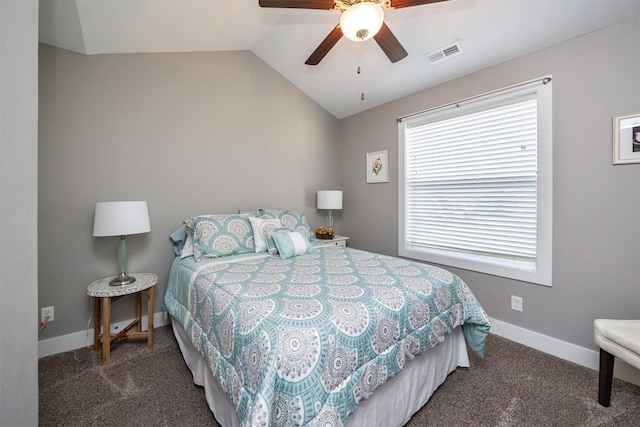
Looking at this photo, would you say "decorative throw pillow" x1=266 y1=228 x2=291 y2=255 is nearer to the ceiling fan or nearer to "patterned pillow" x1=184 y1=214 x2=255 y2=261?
"patterned pillow" x1=184 y1=214 x2=255 y2=261

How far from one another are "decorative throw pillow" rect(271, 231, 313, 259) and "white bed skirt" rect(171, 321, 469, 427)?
3.12ft

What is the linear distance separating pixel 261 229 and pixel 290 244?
368 mm

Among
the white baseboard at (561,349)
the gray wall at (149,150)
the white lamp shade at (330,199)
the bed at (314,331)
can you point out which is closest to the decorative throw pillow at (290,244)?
the bed at (314,331)

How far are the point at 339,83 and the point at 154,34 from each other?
73.7 inches

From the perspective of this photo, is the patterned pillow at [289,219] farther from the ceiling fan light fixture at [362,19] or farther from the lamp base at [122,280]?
the ceiling fan light fixture at [362,19]

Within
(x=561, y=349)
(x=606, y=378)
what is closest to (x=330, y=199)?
(x=561, y=349)

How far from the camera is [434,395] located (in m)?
1.63

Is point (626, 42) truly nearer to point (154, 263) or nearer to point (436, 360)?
point (436, 360)

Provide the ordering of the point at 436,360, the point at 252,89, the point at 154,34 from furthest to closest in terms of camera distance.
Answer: the point at 252,89 → the point at 154,34 → the point at 436,360

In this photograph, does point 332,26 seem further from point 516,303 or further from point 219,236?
point 516,303

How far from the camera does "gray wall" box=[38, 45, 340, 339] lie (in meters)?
2.04

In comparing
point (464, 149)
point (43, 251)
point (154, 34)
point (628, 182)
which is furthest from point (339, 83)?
point (43, 251)

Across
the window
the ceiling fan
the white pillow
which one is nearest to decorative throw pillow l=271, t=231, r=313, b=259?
the white pillow

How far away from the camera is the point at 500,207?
93.1 inches
